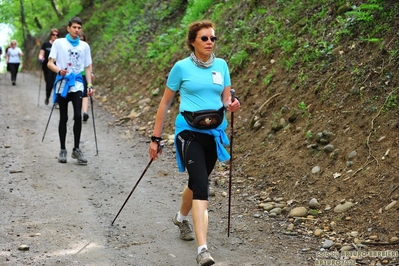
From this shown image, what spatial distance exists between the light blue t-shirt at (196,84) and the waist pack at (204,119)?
0.05 m

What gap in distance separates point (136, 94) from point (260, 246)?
9.48 m

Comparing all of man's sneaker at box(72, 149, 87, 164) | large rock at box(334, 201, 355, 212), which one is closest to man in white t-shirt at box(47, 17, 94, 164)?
man's sneaker at box(72, 149, 87, 164)

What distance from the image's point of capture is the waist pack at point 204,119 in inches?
202

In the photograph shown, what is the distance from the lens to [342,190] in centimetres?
646

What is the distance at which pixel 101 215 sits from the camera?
6605 mm

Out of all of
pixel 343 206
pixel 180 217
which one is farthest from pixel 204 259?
pixel 343 206

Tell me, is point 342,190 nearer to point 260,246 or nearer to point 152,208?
point 260,246

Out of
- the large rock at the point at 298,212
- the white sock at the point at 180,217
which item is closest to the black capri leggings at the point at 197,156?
the white sock at the point at 180,217

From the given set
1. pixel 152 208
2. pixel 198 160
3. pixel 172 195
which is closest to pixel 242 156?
pixel 172 195

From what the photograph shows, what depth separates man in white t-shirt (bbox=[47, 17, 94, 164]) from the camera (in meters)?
A: 8.66

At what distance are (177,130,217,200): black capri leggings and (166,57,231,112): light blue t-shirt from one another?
291 mm

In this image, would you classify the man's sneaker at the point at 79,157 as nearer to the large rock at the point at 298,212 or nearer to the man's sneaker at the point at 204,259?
the large rock at the point at 298,212

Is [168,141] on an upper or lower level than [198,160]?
lower

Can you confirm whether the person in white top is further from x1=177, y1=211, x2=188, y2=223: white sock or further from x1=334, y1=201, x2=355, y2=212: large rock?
x1=334, y1=201, x2=355, y2=212: large rock
